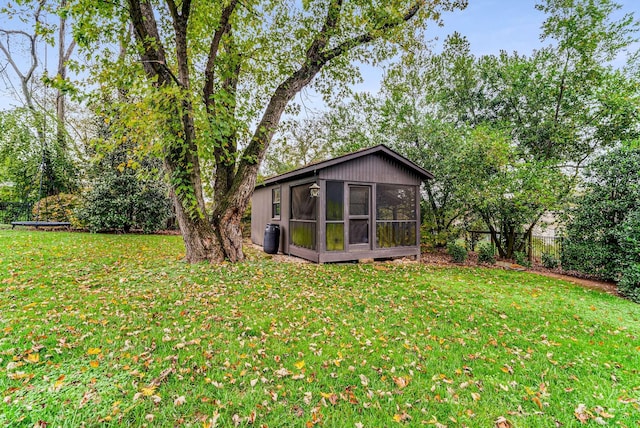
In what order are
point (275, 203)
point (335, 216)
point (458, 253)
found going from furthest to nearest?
point (275, 203)
point (458, 253)
point (335, 216)

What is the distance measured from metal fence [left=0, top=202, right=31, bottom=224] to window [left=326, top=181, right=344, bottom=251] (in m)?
13.9

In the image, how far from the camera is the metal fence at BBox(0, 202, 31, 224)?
12953 millimetres

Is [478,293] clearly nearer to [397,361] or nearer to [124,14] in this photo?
[397,361]

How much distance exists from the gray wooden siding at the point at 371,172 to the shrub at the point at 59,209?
11.3 m

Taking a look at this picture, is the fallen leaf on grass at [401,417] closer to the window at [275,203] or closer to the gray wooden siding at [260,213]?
the window at [275,203]

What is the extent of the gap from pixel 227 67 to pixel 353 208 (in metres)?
4.93

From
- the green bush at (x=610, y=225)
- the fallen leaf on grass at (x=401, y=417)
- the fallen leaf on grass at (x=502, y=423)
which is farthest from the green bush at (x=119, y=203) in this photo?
the green bush at (x=610, y=225)

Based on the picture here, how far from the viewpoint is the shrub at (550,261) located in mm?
8963

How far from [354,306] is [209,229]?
4021 mm

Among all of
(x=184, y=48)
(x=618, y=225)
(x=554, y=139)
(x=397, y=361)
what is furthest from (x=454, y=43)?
(x=397, y=361)

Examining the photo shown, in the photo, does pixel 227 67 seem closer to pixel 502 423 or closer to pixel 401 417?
pixel 401 417

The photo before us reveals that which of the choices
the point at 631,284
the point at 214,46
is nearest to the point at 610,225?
the point at 631,284

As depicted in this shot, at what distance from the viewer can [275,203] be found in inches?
424

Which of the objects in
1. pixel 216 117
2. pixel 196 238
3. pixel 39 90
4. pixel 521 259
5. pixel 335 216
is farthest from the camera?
pixel 39 90
